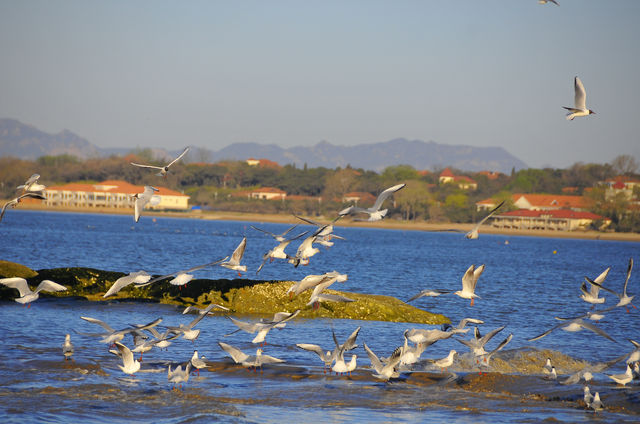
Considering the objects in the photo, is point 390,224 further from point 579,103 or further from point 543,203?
point 579,103

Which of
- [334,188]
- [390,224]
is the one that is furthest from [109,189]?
[390,224]

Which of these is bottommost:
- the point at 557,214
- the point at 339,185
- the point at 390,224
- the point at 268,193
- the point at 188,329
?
the point at 390,224

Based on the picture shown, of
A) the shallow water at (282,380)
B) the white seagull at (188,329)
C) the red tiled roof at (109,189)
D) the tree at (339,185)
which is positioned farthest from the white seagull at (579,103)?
the red tiled roof at (109,189)

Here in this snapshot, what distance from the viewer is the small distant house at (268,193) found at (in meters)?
180

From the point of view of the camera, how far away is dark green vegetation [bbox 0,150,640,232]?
15788 cm

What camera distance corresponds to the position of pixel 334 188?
179 metres

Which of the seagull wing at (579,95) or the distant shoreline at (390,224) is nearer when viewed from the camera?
the seagull wing at (579,95)

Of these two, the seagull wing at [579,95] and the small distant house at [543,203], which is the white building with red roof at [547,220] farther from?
the seagull wing at [579,95]

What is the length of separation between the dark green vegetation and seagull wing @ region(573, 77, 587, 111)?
136084 millimetres

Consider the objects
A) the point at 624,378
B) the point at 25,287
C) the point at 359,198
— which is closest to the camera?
the point at 624,378

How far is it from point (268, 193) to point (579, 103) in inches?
6498

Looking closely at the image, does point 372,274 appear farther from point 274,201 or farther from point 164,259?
point 274,201

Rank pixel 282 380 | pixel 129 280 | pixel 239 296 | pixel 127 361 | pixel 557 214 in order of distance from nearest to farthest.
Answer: pixel 127 361 → pixel 282 380 → pixel 129 280 → pixel 239 296 → pixel 557 214

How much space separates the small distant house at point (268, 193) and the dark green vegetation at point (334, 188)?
170 cm
